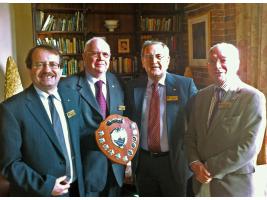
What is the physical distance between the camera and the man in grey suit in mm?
1426

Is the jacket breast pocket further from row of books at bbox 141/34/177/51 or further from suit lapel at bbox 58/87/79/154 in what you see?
row of books at bbox 141/34/177/51

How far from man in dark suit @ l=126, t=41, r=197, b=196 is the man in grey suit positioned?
0.34 ft

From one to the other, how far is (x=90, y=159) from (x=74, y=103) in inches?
11.9

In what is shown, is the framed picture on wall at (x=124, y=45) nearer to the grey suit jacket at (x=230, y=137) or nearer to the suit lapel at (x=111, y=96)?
the suit lapel at (x=111, y=96)

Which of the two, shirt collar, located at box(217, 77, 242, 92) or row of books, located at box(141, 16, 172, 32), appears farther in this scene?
row of books, located at box(141, 16, 172, 32)

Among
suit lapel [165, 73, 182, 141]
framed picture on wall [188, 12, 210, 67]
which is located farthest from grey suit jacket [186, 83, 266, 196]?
framed picture on wall [188, 12, 210, 67]

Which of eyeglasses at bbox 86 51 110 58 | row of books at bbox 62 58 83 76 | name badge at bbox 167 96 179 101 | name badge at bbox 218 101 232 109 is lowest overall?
name badge at bbox 218 101 232 109

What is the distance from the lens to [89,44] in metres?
1.62

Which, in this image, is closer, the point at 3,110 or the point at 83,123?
the point at 3,110

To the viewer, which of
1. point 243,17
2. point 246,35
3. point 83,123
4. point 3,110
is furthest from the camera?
point 246,35

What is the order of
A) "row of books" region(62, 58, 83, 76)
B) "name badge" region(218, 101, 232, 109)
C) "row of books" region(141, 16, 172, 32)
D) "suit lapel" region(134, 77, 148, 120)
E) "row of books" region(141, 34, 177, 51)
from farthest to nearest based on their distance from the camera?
"row of books" region(141, 16, 172, 32), "row of books" region(141, 34, 177, 51), "row of books" region(62, 58, 83, 76), "suit lapel" region(134, 77, 148, 120), "name badge" region(218, 101, 232, 109)

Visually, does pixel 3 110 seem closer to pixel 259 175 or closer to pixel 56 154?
pixel 56 154

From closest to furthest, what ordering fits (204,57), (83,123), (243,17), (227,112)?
(227,112)
(83,123)
(243,17)
(204,57)

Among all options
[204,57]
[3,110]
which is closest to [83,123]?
[3,110]
